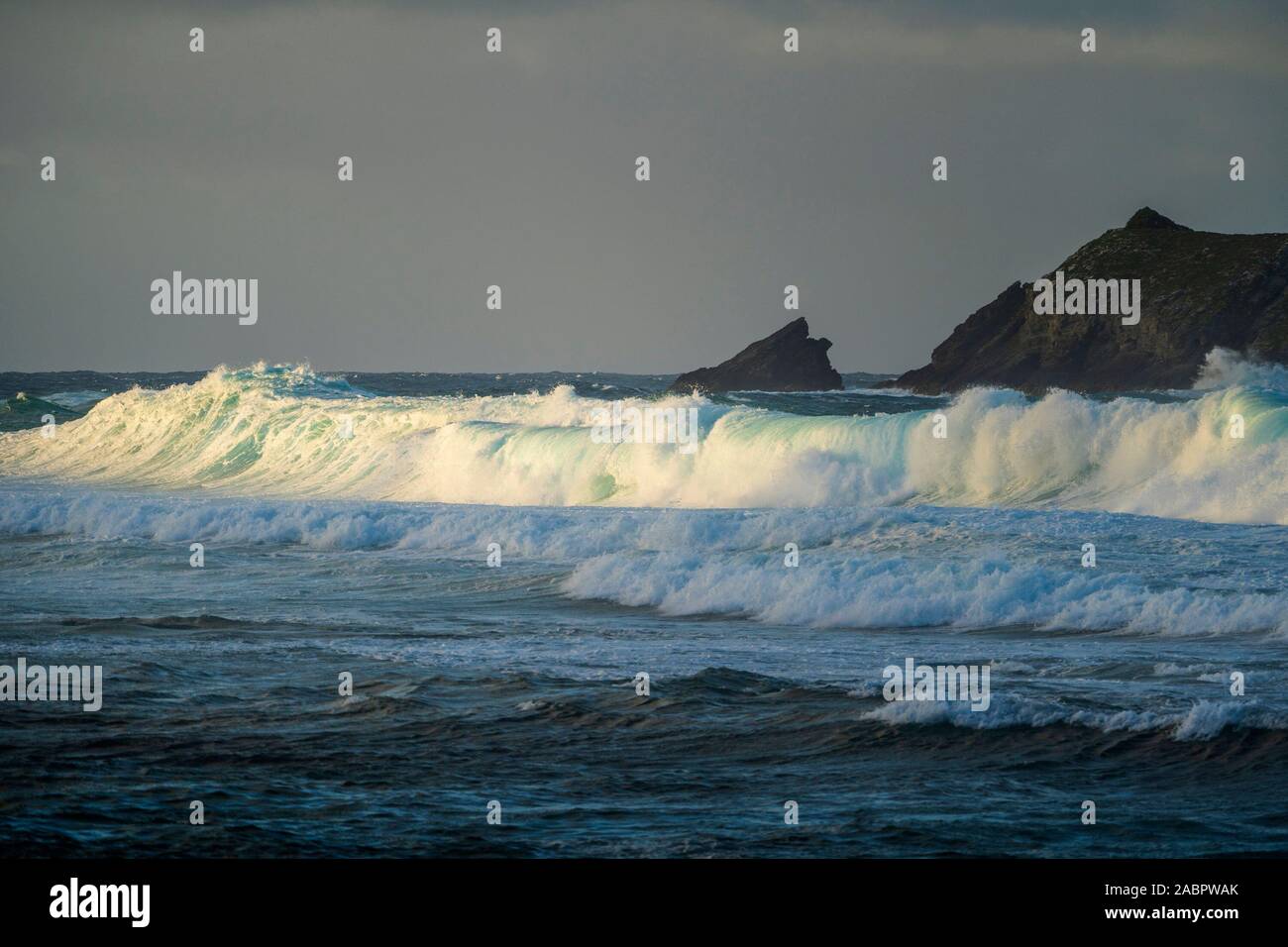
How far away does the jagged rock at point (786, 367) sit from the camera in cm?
9412

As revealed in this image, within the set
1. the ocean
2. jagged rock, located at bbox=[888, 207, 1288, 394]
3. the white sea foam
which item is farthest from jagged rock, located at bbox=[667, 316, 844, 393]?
the white sea foam

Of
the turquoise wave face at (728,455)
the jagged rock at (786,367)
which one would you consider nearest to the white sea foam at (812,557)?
the turquoise wave face at (728,455)

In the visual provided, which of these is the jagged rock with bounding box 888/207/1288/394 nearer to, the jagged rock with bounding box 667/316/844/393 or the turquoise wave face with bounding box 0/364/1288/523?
the jagged rock with bounding box 667/316/844/393

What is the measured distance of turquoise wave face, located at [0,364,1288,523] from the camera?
25.2m

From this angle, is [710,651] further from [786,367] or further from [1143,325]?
[786,367]

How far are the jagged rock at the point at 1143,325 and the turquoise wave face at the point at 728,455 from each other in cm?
5031

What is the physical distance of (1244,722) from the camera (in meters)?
10.0

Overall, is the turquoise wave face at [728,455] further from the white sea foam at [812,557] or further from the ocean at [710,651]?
the white sea foam at [812,557]

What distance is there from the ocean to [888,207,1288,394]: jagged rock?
57.1m

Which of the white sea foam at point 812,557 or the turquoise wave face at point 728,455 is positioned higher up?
the turquoise wave face at point 728,455

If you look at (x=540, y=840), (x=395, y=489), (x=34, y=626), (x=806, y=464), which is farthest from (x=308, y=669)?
(x=395, y=489)
